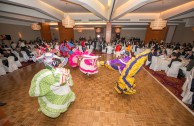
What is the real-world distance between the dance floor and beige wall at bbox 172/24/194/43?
10.3 metres

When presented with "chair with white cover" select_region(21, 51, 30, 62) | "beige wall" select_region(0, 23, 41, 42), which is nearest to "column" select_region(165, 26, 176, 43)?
"chair with white cover" select_region(21, 51, 30, 62)

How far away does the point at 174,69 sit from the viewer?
4.23 m

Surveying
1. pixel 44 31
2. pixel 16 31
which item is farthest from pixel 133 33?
pixel 16 31

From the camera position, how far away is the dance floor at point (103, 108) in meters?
2.13

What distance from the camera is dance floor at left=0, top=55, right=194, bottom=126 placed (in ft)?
7.00

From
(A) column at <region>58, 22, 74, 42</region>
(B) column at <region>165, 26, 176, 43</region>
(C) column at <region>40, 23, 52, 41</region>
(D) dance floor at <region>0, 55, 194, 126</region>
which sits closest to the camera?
(D) dance floor at <region>0, 55, 194, 126</region>

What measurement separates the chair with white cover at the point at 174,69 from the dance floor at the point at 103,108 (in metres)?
1.34

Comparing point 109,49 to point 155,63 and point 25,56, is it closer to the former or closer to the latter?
point 155,63

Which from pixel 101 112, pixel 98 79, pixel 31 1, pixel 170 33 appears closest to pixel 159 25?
pixel 98 79

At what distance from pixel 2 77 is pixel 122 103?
4899 millimetres

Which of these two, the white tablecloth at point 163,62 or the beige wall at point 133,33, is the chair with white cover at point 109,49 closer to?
the white tablecloth at point 163,62

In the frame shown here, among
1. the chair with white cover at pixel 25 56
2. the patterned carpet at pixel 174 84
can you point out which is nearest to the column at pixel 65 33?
the chair with white cover at pixel 25 56

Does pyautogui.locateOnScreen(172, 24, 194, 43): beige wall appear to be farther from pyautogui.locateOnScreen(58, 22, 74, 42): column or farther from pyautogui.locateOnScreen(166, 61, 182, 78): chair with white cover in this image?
pyautogui.locateOnScreen(58, 22, 74, 42): column

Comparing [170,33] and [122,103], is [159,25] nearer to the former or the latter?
[122,103]
